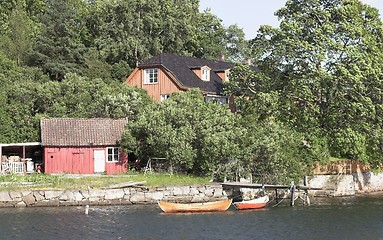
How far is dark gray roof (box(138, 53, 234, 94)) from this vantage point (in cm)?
6938

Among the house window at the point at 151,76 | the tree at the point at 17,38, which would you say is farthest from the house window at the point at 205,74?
the tree at the point at 17,38

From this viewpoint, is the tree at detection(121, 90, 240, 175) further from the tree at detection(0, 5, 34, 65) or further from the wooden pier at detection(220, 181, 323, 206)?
the tree at detection(0, 5, 34, 65)

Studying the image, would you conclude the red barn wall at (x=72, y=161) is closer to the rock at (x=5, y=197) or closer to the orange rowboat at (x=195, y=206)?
the rock at (x=5, y=197)

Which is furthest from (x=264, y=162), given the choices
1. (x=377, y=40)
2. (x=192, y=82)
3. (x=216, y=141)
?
(x=192, y=82)

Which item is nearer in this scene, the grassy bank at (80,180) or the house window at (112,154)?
the grassy bank at (80,180)

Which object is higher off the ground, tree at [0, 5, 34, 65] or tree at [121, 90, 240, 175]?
tree at [0, 5, 34, 65]

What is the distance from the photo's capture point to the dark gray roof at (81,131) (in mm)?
52906

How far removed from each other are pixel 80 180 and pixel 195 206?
32.2ft

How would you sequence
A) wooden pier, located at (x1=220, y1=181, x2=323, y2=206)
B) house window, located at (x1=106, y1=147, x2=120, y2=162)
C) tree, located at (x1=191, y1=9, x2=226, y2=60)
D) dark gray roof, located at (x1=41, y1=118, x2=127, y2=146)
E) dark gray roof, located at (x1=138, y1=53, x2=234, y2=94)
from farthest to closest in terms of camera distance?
1. tree, located at (x1=191, y1=9, x2=226, y2=60)
2. dark gray roof, located at (x1=138, y1=53, x2=234, y2=94)
3. house window, located at (x1=106, y1=147, x2=120, y2=162)
4. dark gray roof, located at (x1=41, y1=118, x2=127, y2=146)
5. wooden pier, located at (x1=220, y1=181, x2=323, y2=206)

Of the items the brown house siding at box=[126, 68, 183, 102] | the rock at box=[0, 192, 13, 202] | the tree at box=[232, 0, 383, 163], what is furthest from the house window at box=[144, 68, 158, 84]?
the rock at box=[0, 192, 13, 202]

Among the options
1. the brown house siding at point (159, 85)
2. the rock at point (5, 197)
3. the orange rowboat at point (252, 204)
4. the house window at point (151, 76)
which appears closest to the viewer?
the rock at point (5, 197)

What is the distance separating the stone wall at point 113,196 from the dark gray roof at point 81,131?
899 centimetres

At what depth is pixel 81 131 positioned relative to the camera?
53812 millimetres

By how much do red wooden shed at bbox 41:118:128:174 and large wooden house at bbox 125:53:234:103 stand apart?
1528 centimetres
